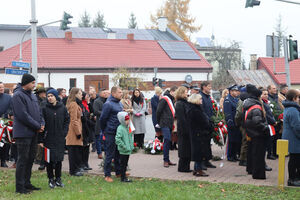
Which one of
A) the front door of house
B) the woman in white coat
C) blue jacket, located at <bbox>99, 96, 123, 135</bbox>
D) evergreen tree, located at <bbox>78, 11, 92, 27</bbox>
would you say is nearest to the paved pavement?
blue jacket, located at <bbox>99, 96, 123, 135</bbox>

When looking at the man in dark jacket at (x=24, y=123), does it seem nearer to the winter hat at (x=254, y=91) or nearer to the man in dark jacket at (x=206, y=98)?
the man in dark jacket at (x=206, y=98)

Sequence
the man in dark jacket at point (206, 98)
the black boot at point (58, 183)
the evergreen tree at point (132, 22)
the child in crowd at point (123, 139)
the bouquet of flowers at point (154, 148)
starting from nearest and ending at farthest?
the black boot at point (58, 183), the child in crowd at point (123, 139), the man in dark jacket at point (206, 98), the bouquet of flowers at point (154, 148), the evergreen tree at point (132, 22)

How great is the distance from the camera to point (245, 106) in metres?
9.48

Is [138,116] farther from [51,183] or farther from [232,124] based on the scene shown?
[51,183]

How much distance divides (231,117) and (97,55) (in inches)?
1445

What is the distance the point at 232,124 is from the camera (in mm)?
11688

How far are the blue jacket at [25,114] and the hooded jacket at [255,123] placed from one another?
4.09 meters

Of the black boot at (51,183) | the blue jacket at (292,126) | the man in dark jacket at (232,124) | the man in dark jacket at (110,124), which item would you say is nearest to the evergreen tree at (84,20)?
the man in dark jacket at (232,124)

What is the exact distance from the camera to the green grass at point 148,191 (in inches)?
303

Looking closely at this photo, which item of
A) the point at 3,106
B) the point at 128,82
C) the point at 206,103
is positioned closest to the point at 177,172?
the point at 206,103

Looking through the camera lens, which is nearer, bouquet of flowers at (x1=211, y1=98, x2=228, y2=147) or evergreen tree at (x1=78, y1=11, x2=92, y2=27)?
bouquet of flowers at (x1=211, y1=98, x2=228, y2=147)

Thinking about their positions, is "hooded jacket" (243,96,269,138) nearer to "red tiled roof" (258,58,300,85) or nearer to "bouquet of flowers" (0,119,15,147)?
"bouquet of flowers" (0,119,15,147)

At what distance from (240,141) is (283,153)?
151 inches

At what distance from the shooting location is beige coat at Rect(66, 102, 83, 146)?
10023 millimetres
